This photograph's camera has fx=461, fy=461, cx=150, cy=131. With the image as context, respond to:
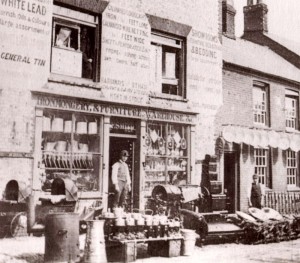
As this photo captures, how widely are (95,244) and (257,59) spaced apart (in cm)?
1374

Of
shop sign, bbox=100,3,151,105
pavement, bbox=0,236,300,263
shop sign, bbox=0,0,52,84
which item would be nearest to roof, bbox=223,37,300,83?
shop sign, bbox=100,3,151,105

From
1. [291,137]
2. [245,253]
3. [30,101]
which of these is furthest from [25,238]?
[291,137]

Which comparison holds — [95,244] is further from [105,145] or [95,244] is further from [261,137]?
[261,137]

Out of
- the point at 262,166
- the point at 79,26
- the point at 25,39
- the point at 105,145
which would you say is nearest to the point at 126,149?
the point at 105,145

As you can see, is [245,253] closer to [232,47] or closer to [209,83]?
[209,83]

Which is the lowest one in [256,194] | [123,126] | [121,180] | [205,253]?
[205,253]

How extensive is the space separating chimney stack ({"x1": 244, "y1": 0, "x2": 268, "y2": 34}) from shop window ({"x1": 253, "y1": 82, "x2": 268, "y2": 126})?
8.09m

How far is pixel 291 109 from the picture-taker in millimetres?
19844

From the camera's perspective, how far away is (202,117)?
1495cm

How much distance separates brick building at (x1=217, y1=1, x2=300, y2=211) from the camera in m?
16.3

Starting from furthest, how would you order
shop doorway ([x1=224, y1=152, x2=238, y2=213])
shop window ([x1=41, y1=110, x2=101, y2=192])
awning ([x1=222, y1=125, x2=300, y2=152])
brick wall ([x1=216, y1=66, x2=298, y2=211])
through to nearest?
shop doorway ([x1=224, y1=152, x2=238, y2=213]) → brick wall ([x1=216, y1=66, x2=298, y2=211]) → awning ([x1=222, y1=125, x2=300, y2=152]) → shop window ([x1=41, y1=110, x2=101, y2=192])

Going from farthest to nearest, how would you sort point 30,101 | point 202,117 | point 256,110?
1. point 256,110
2. point 202,117
3. point 30,101

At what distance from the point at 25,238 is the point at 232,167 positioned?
8719mm

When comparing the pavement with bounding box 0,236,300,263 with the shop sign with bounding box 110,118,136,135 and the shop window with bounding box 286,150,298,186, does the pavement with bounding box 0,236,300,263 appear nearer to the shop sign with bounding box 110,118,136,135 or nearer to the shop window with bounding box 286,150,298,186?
the shop sign with bounding box 110,118,136,135
